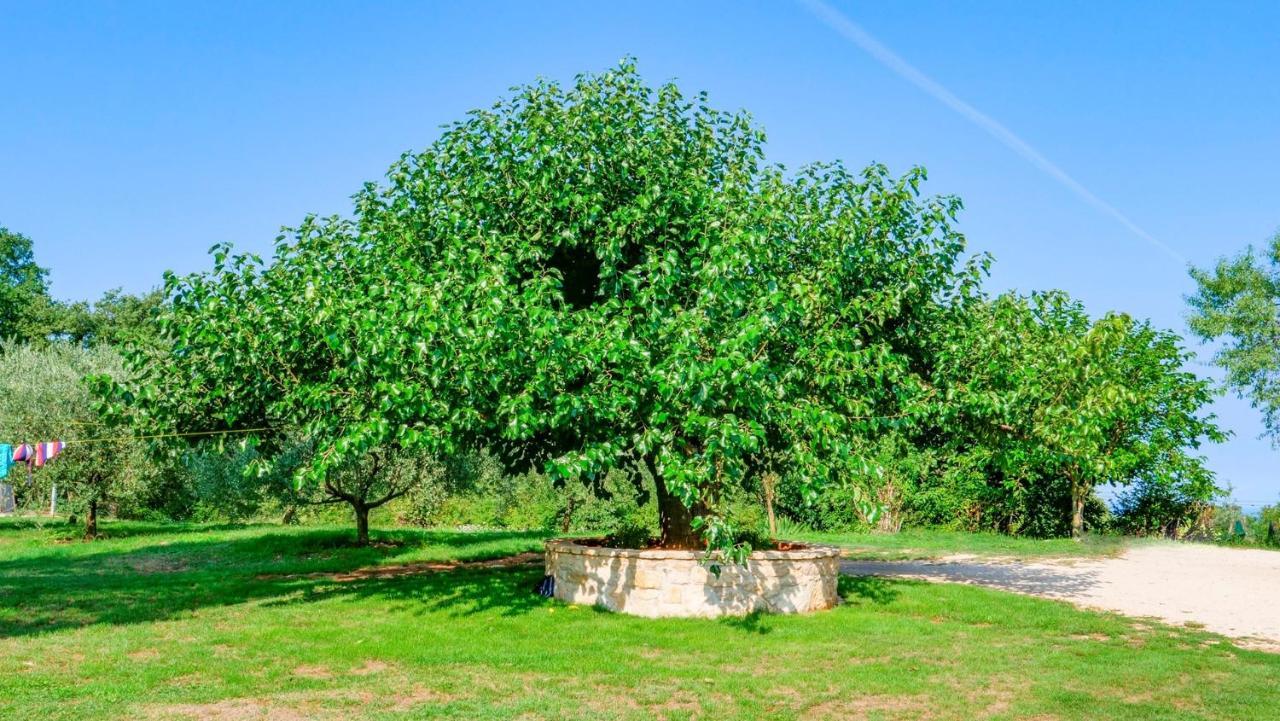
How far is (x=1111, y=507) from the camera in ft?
119

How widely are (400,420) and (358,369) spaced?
1052mm

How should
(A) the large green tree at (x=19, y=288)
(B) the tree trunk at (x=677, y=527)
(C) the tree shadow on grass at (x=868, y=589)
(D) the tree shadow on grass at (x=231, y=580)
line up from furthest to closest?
(A) the large green tree at (x=19, y=288) → (C) the tree shadow on grass at (x=868, y=589) → (B) the tree trunk at (x=677, y=527) → (D) the tree shadow on grass at (x=231, y=580)

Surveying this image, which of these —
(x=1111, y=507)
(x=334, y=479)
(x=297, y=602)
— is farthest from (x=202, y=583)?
(x=1111, y=507)

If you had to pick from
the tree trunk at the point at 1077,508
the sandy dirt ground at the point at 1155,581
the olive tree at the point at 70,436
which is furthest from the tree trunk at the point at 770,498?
the olive tree at the point at 70,436

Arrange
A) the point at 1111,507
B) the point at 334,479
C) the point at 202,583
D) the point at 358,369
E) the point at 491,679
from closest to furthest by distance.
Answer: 1. the point at 491,679
2. the point at 358,369
3. the point at 202,583
4. the point at 334,479
5. the point at 1111,507

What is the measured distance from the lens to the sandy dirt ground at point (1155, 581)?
15.7 metres

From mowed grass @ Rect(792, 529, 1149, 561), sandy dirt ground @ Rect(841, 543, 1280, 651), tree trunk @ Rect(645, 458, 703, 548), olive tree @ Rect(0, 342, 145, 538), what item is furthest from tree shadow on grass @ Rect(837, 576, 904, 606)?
olive tree @ Rect(0, 342, 145, 538)

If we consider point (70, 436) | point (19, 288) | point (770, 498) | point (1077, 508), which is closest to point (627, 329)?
point (770, 498)

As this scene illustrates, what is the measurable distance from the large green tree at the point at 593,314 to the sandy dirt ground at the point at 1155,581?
18.5 feet

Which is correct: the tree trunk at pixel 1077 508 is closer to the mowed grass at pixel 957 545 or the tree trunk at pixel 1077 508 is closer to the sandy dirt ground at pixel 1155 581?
the mowed grass at pixel 957 545

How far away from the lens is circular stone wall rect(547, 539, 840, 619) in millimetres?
14477

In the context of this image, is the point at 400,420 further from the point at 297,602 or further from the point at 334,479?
the point at 334,479

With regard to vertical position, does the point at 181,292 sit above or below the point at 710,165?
below

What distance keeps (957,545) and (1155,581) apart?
912 cm
